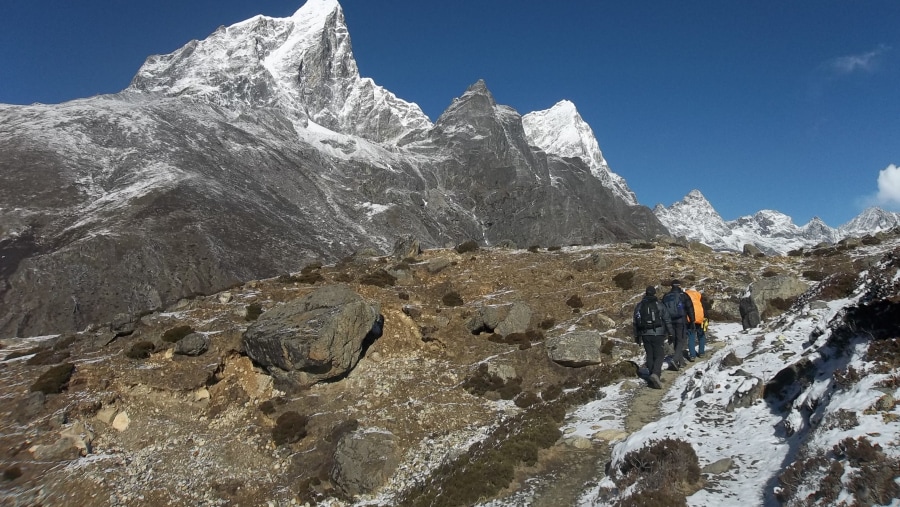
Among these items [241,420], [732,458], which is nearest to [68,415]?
[241,420]

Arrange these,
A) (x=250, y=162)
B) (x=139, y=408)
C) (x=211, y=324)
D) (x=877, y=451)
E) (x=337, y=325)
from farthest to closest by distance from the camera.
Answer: (x=250, y=162) < (x=211, y=324) < (x=337, y=325) < (x=139, y=408) < (x=877, y=451)

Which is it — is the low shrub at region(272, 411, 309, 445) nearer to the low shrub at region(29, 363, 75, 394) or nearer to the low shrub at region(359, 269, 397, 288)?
the low shrub at region(29, 363, 75, 394)

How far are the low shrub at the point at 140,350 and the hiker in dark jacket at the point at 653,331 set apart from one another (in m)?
22.8

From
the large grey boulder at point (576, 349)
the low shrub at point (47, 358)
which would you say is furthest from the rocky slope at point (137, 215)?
the large grey boulder at point (576, 349)

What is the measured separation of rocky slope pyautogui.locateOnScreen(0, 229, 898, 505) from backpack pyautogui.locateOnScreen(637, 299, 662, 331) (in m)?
2.57

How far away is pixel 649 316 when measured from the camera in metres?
17.2

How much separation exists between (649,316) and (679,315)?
5.48ft

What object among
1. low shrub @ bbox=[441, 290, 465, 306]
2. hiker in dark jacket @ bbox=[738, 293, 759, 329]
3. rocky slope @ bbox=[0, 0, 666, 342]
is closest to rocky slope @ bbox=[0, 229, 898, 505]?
low shrub @ bbox=[441, 290, 465, 306]

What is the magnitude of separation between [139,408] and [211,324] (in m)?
7.02

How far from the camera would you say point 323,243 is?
503 feet

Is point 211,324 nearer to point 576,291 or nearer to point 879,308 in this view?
point 576,291

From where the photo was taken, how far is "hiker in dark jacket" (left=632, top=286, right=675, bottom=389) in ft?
56.5

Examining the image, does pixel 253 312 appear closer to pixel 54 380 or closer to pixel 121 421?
pixel 121 421

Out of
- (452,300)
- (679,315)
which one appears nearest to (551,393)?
(679,315)
